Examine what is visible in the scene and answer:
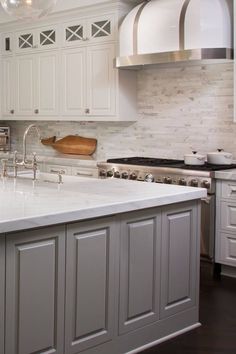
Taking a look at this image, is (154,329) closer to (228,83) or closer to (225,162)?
(225,162)

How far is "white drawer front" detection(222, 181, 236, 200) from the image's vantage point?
16.0ft

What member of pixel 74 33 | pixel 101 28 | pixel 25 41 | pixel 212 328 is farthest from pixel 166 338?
pixel 25 41

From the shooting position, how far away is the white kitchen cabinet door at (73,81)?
21.3 ft

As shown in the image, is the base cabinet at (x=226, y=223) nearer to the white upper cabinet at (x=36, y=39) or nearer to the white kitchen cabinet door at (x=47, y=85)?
the white kitchen cabinet door at (x=47, y=85)

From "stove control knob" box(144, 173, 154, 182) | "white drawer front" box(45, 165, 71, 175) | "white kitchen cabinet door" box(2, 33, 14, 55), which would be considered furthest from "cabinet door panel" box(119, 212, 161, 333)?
"white kitchen cabinet door" box(2, 33, 14, 55)

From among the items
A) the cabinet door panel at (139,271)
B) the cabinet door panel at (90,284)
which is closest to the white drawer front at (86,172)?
the cabinet door panel at (139,271)

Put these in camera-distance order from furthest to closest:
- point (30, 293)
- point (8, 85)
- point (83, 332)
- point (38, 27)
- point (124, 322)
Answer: point (8, 85) → point (38, 27) → point (124, 322) → point (83, 332) → point (30, 293)

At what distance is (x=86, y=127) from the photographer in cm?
700

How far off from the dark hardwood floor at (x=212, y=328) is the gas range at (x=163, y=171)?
856 millimetres

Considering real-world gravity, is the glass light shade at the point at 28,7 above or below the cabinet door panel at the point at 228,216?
above

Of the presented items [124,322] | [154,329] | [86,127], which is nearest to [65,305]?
[124,322]

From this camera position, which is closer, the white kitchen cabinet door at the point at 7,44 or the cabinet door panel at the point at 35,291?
the cabinet door panel at the point at 35,291

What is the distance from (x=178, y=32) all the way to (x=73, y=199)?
2.62 meters

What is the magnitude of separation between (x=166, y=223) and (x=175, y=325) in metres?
0.66
